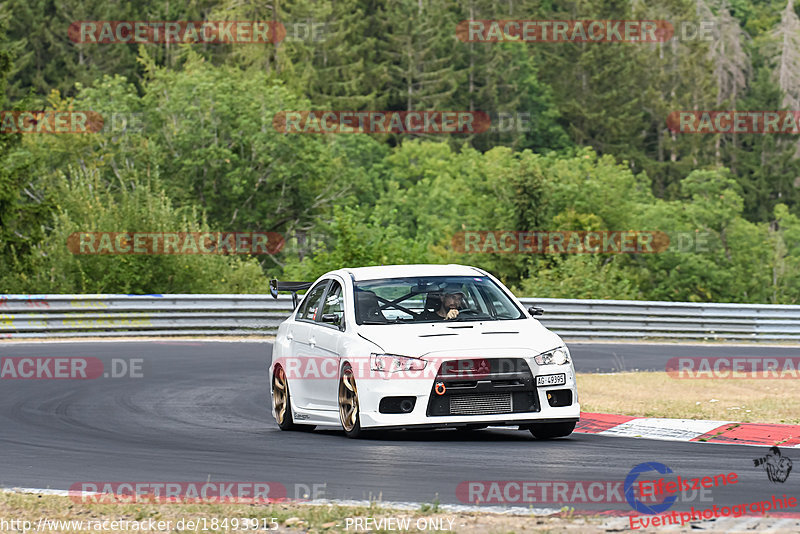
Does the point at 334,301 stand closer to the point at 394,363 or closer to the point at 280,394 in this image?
the point at 280,394

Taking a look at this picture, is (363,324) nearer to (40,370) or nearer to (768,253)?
(40,370)

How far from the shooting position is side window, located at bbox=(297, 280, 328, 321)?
12953mm

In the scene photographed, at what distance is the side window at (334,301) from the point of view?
40.0 feet

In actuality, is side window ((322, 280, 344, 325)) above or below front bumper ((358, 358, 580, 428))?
above

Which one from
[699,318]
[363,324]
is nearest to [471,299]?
[363,324]

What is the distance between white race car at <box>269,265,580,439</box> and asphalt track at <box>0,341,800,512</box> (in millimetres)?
238

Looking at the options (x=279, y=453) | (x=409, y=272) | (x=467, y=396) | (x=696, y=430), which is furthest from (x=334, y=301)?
(x=696, y=430)

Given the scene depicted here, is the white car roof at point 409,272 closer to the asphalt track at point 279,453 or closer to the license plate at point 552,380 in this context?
the asphalt track at point 279,453

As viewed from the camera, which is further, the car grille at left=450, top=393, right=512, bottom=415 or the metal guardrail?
the metal guardrail

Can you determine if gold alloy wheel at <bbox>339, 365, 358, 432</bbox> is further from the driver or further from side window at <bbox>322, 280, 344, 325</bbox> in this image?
the driver

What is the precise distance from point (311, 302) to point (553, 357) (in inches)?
123

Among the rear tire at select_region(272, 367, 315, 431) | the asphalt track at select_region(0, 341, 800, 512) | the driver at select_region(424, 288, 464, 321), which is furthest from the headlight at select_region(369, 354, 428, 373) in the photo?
the rear tire at select_region(272, 367, 315, 431)

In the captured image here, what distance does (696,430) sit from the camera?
11.7 meters

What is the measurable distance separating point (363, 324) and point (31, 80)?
8088 centimetres
